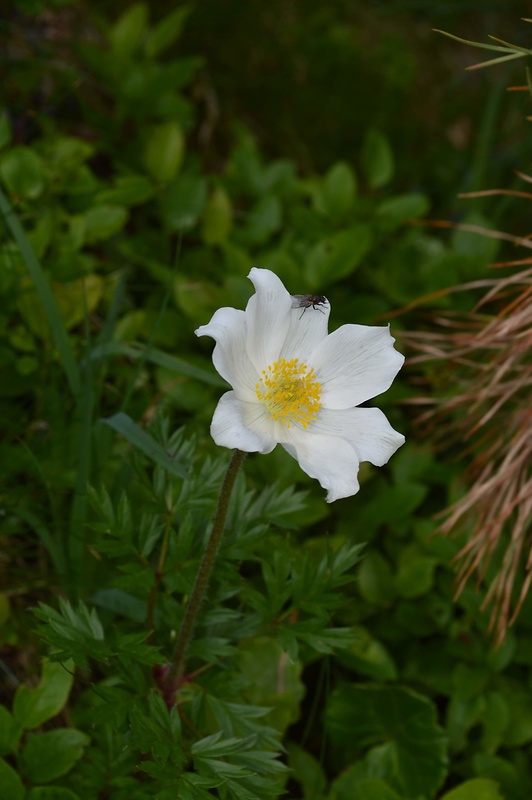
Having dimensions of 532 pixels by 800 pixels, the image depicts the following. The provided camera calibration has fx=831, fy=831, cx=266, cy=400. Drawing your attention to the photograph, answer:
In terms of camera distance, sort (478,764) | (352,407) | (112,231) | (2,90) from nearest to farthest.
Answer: (352,407) < (478,764) < (112,231) < (2,90)

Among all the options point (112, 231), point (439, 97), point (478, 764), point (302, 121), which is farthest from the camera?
point (439, 97)

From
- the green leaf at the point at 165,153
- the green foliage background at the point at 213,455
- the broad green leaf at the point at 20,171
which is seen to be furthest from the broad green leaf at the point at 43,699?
the green leaf at the point at 165,153

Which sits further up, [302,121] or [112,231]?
[302,121]

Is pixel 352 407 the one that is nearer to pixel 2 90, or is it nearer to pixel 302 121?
pixel 2 90

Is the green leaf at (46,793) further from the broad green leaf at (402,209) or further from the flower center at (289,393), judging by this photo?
the broad green leaf at (402,209)

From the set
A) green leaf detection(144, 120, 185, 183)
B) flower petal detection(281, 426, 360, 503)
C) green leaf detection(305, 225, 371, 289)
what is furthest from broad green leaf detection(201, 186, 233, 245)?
flower petal detection(281, 426, 360, 503)

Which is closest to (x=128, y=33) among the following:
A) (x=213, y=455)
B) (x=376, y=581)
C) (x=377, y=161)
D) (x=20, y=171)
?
(x=20, y=171)

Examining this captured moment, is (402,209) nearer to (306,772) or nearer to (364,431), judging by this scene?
(364,431)

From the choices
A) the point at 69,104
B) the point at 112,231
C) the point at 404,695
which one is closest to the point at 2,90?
the point at 69,104
